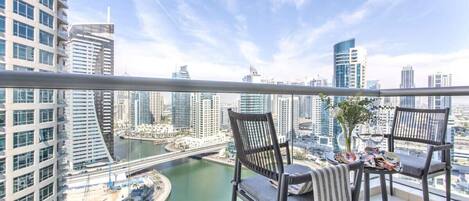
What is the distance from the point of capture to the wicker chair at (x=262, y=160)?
1.30 meters

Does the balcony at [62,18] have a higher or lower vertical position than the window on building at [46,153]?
higher

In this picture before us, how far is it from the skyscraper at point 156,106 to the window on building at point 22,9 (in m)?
1.47

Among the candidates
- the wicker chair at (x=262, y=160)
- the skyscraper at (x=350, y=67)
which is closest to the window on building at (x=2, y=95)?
the wicker chair at (x=262, y=160)

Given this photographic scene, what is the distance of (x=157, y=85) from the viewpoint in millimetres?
1755

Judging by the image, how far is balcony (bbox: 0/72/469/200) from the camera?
1482mm

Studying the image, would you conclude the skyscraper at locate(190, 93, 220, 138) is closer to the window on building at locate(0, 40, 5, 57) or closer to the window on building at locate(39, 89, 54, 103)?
the window on building at locate(39, 89, 54, 103)

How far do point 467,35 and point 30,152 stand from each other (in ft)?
16.9

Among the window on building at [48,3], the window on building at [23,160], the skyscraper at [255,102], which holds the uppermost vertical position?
the window on building at [48,3]

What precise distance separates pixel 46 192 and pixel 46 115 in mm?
469

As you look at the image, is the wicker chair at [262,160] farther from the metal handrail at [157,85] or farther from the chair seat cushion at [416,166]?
the chair seat cushion at [416,166]

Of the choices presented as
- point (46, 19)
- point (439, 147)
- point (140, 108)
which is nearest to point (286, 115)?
point (439, 147)

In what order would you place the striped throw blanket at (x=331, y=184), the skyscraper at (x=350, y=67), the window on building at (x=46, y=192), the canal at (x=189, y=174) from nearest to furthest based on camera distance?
1. the striped throw blanket at (x=331, y=184)
2. the window on building at (x=46, y=192)
3. the canal at (x=189, y=174)
4. the skyscraper at (x=350, y=67)

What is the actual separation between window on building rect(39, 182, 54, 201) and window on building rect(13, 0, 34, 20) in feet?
5.23

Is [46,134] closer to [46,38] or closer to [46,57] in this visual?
[46,57]
